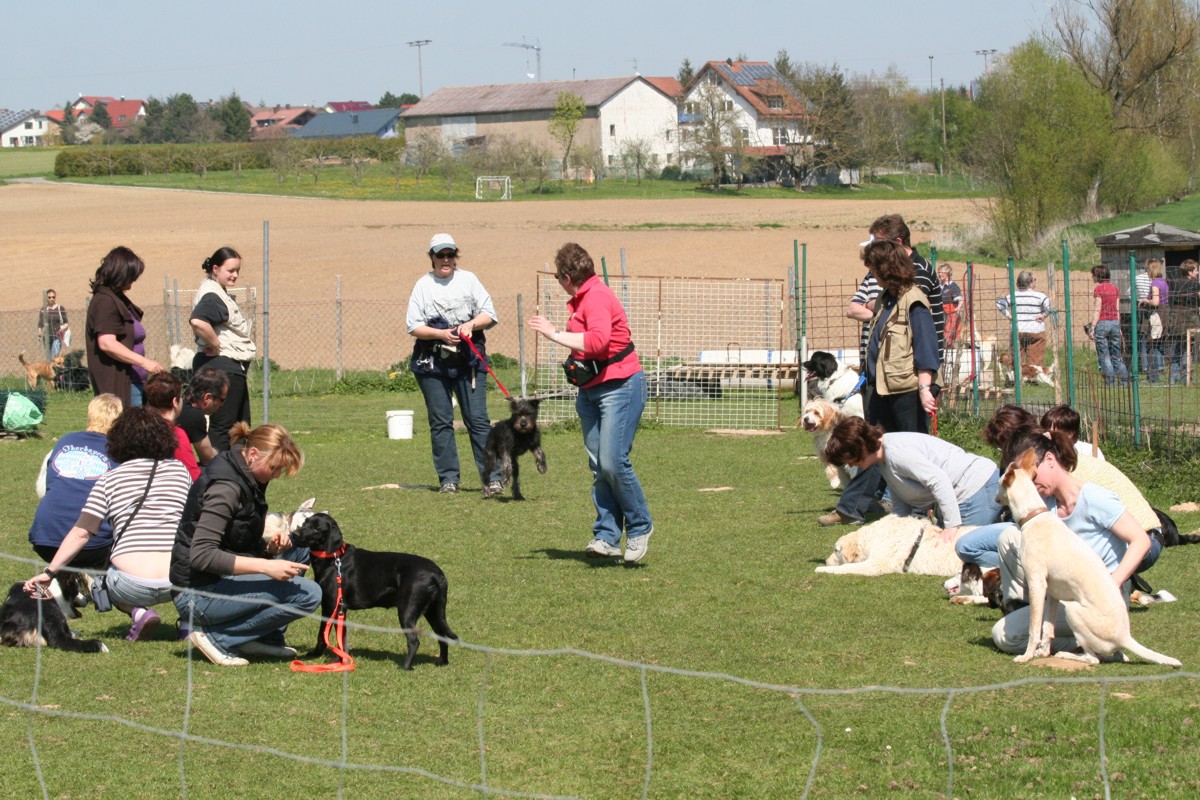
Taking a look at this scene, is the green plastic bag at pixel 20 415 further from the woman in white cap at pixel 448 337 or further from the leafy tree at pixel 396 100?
the leafy tree at pixel 396 100

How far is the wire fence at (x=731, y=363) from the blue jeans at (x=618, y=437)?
17.5 ft

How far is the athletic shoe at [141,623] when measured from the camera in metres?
5.94

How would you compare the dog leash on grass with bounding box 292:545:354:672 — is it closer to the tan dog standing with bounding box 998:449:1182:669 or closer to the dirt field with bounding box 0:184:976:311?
the tan dog standing with bounding box 998:449:1182:669

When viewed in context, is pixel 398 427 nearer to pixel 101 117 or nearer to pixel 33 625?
pixel 33 625

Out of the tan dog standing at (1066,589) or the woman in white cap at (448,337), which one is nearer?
the tan dog standing at (1066,589)

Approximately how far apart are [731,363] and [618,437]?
10323 mm

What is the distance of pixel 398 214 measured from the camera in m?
54.7

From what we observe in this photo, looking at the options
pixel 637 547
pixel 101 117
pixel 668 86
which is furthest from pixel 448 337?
pixel 101 117

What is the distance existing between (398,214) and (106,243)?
46.9 feet

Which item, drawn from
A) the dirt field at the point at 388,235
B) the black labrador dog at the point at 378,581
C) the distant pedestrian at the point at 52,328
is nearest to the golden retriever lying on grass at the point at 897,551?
the black labrador dog at the point at 378,581

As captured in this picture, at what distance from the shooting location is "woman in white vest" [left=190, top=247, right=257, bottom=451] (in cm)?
896

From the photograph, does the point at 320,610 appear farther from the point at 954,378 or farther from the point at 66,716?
the point at 954,378

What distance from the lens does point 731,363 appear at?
57.5 ft

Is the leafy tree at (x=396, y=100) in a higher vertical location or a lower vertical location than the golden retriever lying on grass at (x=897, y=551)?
higher
